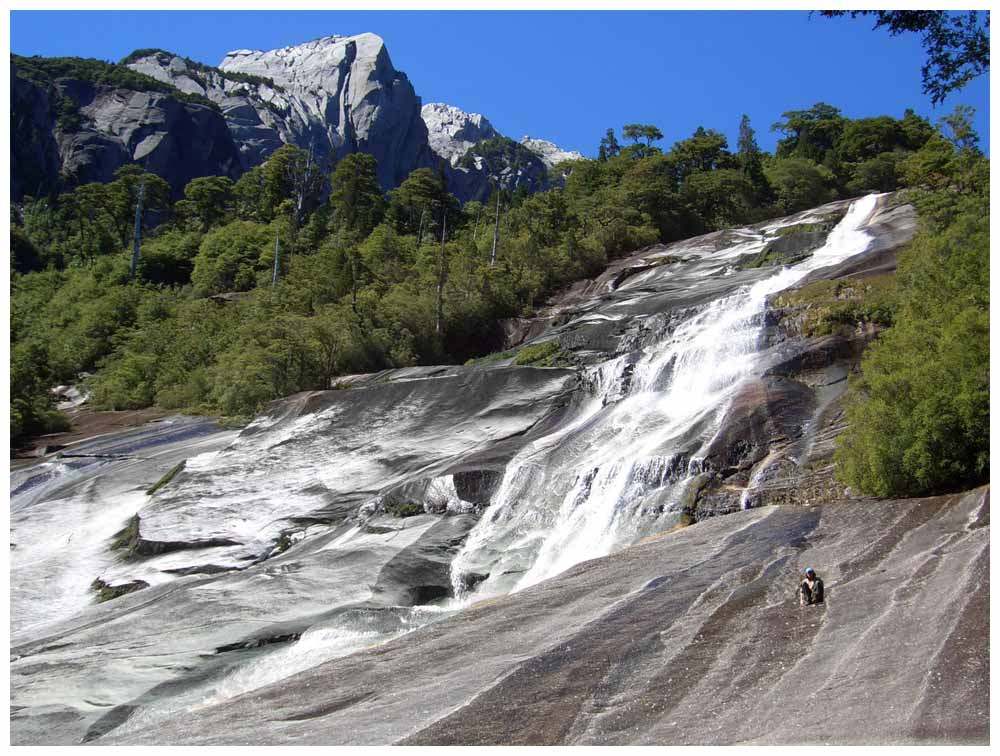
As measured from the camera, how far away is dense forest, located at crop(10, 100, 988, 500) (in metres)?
20.9

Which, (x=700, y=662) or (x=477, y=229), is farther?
(x=477, y=229)

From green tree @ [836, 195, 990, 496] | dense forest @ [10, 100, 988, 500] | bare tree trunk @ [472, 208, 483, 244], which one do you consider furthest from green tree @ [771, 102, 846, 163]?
green tree @ [836, 195, 990, 496]

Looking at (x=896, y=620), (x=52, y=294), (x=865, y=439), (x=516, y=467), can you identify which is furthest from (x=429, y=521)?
(x=52, y=294)

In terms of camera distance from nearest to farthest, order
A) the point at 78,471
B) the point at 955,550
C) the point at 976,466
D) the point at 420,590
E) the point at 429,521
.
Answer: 1. the point at 955,550
2. the point at 976,466
3. the point at 420,590
4. the point at 429,521
5. the point at 78,471

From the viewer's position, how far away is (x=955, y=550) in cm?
1274

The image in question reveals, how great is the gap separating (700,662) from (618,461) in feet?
38.1

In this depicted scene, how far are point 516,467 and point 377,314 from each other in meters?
25.4

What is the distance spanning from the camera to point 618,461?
22219 millimetres

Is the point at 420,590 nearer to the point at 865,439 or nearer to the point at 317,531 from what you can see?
the point at 317,531

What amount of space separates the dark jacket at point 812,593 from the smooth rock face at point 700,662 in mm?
165

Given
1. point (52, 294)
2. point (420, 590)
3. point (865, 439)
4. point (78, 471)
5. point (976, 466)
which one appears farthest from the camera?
point (52, 294)

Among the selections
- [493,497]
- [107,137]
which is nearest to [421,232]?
[493,497]

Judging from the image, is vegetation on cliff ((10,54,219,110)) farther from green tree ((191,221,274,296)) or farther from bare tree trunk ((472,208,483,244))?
bare tree trunk ((472,208,483,244))

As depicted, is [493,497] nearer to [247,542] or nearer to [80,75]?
[247,542]
